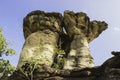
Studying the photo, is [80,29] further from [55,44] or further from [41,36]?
[41,36]

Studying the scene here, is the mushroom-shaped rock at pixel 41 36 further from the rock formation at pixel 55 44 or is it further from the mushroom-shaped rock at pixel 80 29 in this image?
the mushroom-shaped rock at pixel 80 29

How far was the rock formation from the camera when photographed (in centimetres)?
1828

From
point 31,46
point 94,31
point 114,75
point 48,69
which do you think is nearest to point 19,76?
point 48,69

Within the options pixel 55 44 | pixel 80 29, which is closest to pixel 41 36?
pixel 55 44

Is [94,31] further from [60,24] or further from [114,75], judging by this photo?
[114,75]

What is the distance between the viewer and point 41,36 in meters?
22.1

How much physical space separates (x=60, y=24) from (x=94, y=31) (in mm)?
1996

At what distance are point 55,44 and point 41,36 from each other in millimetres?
895

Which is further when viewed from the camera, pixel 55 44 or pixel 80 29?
pixel 80 29

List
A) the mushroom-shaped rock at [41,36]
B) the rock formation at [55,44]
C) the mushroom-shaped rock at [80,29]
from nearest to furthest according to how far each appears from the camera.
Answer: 1. the rock formation at [55,44]
2. the mushroom-shaped rock at [41,36]
3. the mushroom-shaped rock at [80,29]

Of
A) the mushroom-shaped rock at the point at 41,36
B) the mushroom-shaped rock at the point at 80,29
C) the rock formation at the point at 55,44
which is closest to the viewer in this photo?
the rock formation at the point at 55,44

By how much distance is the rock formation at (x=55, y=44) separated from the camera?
18281mm

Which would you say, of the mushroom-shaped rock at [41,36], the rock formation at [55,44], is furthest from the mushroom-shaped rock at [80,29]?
the mushroom-shaped rock at [41,36]

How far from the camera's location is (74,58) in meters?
20.8
